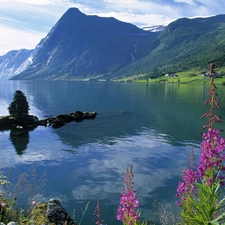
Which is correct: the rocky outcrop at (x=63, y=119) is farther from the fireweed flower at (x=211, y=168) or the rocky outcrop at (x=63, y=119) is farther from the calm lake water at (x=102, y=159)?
the fireweed flower at (x=211, y=168)

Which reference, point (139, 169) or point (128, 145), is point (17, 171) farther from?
point (128, 145)

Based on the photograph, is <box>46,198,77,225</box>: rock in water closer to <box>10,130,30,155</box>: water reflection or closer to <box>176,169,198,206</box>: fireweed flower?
<box>176,169,198,206</box>: fireweed flower

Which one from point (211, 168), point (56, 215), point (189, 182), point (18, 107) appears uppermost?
point (211, 168)

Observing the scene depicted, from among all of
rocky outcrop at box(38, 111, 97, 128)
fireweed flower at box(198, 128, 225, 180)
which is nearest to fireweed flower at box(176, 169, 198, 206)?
fireweed flower at box(198, 128, 225, 180)

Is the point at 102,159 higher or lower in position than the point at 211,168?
lower

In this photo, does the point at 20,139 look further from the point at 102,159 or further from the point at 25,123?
the point at 102,159

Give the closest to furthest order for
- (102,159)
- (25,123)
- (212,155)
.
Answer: (212,155)
(102,159)
(25,123)

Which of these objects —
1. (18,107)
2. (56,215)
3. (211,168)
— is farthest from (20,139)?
(211,168)

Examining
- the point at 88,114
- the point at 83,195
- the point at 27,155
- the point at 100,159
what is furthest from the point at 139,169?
the point at 88,114

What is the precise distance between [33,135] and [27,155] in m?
16.4

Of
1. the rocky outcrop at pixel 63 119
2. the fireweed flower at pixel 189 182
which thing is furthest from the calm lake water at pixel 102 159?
the fireweed flower at pixel 189 182

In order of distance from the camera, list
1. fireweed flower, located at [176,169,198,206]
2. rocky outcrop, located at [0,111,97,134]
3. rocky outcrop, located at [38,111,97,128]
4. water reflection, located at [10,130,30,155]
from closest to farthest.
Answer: fireweed flower, located at [176,169,198,206] < water reflection, located at [10,130,30,155] < rocky outcrop, located at [0,111,97,134] < rocky outcrop, located at [38,111,97,128]

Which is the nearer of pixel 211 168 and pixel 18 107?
pixel 211 168

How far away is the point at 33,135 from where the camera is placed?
56875 mm
